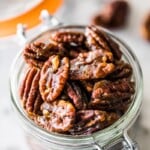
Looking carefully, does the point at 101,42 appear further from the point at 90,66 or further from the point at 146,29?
the point at 146,29

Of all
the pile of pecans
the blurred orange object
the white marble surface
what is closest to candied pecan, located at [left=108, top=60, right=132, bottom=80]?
the pile of pecans

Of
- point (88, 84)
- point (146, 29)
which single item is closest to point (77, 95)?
point (88, 84)

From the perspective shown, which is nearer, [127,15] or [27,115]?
[27,115]

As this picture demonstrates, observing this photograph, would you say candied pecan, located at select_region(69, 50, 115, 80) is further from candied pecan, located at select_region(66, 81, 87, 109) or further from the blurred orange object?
the blurred orange object

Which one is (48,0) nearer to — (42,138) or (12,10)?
(12,10)

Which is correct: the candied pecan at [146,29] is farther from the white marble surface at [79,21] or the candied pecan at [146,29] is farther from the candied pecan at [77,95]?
the candied pecan at [77,95]

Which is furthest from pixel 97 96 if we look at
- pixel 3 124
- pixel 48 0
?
pixel 48 0
